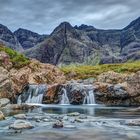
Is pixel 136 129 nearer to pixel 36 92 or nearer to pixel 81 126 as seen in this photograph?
pixel 81 126

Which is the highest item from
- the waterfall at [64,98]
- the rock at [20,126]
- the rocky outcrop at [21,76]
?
the rocky outcrop at [21,76]

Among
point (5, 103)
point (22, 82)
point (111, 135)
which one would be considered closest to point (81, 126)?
point (111, 135)

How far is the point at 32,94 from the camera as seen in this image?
111188 mm

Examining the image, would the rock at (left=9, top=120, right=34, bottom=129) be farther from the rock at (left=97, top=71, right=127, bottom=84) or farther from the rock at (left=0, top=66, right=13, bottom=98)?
the rock at (left=97, top=71, right=127, bottom=84)

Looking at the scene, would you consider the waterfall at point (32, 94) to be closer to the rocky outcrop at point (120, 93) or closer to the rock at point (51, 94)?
the rock at point (51, 94)

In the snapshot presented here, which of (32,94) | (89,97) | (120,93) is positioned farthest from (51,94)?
(120,93)

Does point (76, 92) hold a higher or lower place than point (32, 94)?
higher

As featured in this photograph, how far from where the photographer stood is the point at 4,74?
4119 inches

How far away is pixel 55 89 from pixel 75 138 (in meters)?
71.6

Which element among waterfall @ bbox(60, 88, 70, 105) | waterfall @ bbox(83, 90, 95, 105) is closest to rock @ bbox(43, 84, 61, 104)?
waterfall @ bbox(60, 88, 70, 105)

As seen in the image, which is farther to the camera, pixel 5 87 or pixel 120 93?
pixel 120 93

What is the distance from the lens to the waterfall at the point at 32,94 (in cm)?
10869

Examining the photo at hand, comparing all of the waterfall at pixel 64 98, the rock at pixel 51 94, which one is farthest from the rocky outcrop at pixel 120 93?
the rock at pixel 51 94

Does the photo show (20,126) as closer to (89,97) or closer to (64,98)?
(64,98)
